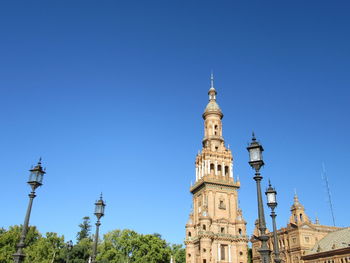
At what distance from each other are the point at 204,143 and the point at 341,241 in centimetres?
3136

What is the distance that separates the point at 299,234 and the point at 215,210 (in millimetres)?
18381

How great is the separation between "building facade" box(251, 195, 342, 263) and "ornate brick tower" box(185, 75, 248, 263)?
12.6m

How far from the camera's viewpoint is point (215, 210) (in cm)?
6372

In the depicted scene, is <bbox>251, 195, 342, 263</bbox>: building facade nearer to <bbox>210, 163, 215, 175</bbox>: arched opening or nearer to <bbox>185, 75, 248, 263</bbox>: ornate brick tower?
<bbox>185, 75, 248, 263</bbox>: ornate brick tower

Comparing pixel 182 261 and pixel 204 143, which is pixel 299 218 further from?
pixel 182 261

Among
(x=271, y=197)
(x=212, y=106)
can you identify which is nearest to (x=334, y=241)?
(x=212, y=106)

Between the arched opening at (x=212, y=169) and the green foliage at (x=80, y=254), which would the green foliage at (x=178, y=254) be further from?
the arched opening at (x=212, y=169)

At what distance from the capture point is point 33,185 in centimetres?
1866

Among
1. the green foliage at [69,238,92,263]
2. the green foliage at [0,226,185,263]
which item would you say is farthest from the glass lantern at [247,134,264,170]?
the green foliage at [69,238,92,263]

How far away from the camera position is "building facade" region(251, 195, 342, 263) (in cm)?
6788

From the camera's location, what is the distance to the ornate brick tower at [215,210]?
6041 cm

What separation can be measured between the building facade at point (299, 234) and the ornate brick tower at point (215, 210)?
12.6 metres

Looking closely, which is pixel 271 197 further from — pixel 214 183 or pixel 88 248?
pixel 88 248

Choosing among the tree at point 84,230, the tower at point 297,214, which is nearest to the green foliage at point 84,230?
the tree at point 84,230
